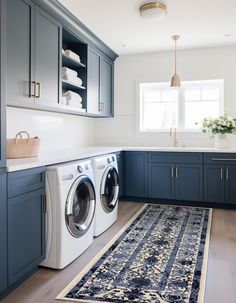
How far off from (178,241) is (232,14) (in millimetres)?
2527

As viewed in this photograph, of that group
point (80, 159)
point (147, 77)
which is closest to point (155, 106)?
point (147, 77)

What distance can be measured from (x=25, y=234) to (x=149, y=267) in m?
1.02

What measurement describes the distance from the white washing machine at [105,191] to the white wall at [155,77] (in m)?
1.57

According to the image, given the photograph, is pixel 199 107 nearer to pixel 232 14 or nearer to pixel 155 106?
pixel 155 106

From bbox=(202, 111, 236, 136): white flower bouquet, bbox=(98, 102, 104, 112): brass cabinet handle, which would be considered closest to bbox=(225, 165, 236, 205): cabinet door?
bbox=(202, 111, 236, 136): white flower bouquet

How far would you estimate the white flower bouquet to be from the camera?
433cm

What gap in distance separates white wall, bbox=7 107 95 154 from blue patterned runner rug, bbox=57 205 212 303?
1.43 metres

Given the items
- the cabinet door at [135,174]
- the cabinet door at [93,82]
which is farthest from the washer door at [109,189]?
the cabinet door at [93,82]

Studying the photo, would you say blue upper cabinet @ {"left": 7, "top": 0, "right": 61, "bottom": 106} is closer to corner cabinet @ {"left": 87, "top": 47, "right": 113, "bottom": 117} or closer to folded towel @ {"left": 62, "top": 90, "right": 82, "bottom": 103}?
folded towel @ {"left": 62, "top": 90, "right": 82, "bottom": 103}

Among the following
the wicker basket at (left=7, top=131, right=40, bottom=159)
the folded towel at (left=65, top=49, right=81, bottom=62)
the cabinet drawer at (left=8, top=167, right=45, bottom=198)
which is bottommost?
the cabinet drawer at (left=8, top=167, right=45, bottom=198)

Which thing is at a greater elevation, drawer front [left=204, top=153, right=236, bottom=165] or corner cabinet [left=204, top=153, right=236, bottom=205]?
drawer front [left=204, top=153, right=236, bottom=165]

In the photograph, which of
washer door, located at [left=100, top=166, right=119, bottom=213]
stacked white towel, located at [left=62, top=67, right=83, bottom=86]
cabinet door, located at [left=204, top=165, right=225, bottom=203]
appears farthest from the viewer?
cabinet door, located at [left=204, top=165, right=225, bottom=203]

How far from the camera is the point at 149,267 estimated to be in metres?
2.43

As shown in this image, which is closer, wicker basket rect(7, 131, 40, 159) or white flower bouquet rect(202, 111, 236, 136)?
wicker basket rect(7, 131, 40, 159)
